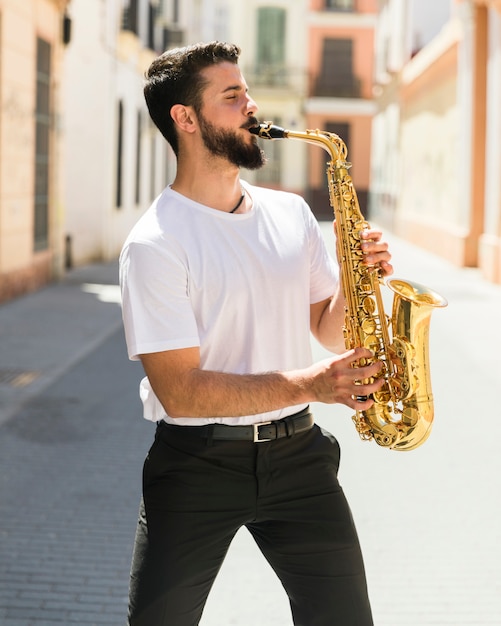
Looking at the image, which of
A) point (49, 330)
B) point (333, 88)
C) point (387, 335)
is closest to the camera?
point (387, 335)

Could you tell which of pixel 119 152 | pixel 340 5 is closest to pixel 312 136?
pixel 119 152

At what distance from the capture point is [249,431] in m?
2.73

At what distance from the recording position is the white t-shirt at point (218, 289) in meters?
2.57

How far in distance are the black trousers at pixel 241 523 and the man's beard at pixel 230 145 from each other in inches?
27.6

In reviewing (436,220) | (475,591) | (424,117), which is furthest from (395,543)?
(424,117)

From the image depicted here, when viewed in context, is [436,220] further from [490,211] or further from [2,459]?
[2,459]

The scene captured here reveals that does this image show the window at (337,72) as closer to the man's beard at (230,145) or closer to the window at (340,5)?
the window at (340,5)

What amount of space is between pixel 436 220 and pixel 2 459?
61.9 feet

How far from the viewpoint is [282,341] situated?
2.76m

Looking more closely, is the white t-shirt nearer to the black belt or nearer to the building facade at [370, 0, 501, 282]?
the black belt

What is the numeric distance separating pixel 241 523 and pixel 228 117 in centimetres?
103

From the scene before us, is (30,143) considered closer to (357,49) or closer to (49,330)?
(49,330)

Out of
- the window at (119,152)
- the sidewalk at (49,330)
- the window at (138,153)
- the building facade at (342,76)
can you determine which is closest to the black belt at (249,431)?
the sidewalk at (49,330)

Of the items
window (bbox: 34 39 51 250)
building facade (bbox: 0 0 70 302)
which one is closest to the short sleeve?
building facade (bbox: 0 0 70 302)
